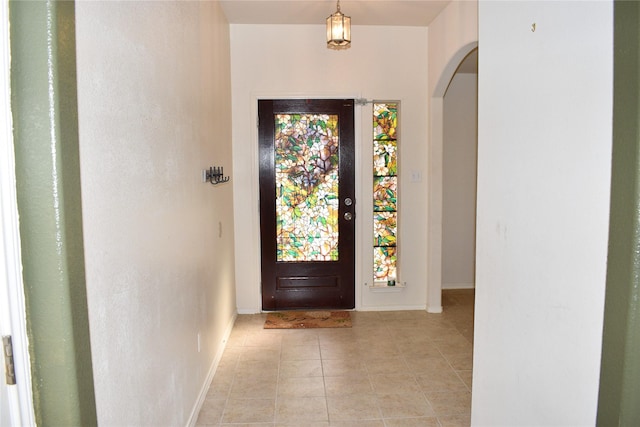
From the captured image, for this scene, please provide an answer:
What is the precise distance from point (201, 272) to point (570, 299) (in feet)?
6.74

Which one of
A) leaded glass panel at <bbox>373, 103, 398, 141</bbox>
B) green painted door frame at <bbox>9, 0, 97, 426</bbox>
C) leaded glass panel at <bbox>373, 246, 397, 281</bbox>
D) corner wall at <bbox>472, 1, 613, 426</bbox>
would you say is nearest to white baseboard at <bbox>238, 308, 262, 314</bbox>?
leaded glass panel at <bbox>373, 246, 397, 281</bbox>

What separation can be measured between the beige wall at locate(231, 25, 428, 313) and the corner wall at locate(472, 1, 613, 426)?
99.1 inches

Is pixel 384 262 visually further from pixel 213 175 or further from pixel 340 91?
pixel 213 175

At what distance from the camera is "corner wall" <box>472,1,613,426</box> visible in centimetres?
111

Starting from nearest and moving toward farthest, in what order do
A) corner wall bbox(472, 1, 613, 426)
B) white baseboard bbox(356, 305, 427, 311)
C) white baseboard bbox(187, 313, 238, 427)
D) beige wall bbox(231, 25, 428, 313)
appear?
corner wall bbox(472, 1, 613, 426) < white baseboard bbox(187, 313, 238, 427) < beige wall bbox(231, 25, 428, 313) < white baseboard bbox(356, 305, 427, 311)

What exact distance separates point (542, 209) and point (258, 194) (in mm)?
3182

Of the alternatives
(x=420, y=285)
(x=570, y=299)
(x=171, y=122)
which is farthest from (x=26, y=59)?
(x=420, y=285)

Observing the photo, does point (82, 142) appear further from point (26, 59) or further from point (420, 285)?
point (420, 285)

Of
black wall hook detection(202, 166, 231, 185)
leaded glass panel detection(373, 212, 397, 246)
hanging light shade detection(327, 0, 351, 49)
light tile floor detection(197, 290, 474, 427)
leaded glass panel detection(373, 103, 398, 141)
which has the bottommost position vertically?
light tile floor detection(197, 290, 474, 427)

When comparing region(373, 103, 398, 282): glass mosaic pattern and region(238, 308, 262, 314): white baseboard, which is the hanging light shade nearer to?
region(373, 103, 398, 282): glass mosaic pattern

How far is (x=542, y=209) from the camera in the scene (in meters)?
1.35

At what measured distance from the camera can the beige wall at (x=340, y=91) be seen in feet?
13.6

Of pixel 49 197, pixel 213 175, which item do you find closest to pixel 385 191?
pixel 213 175

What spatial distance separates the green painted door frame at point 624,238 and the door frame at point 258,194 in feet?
10.7
